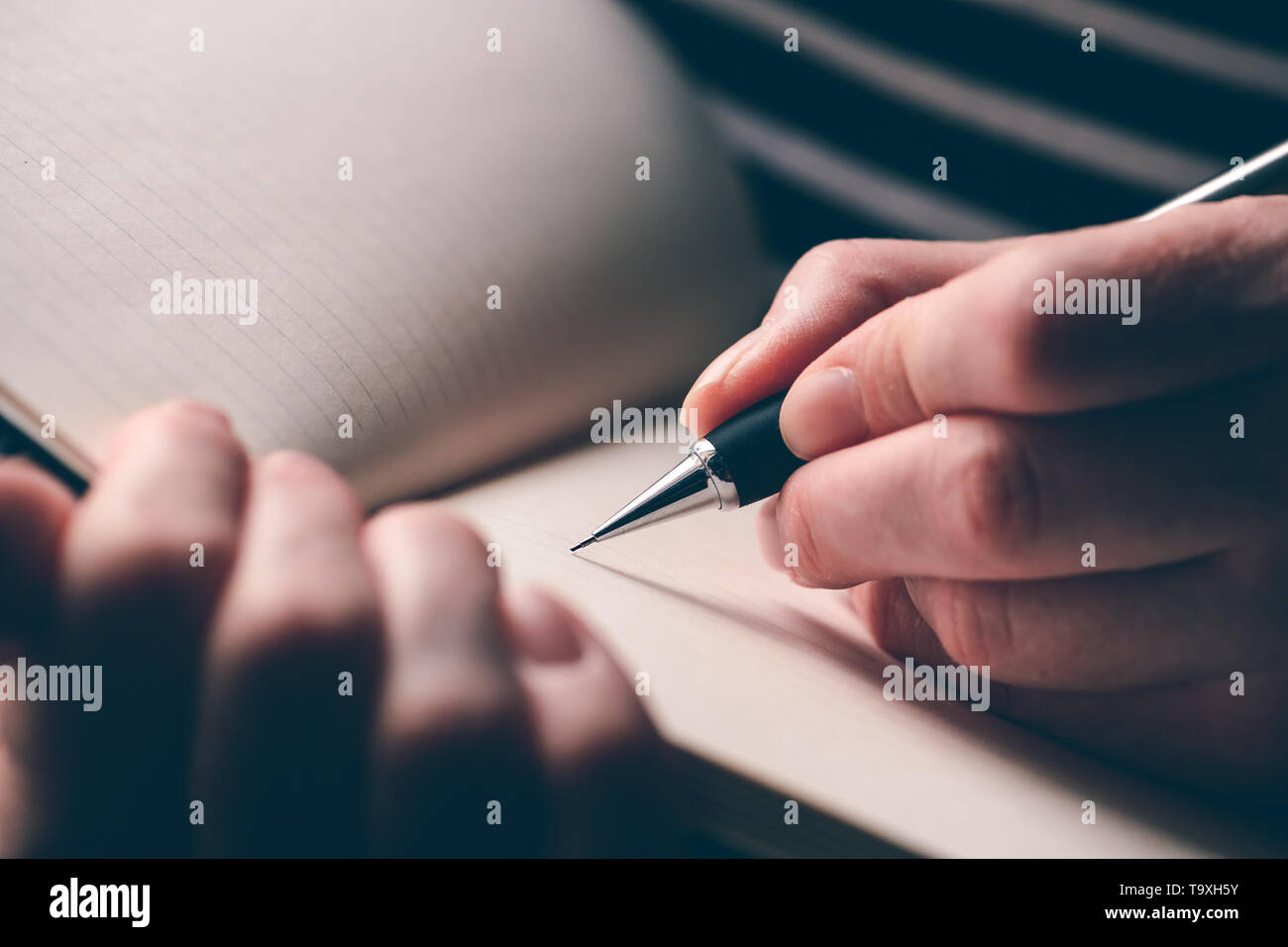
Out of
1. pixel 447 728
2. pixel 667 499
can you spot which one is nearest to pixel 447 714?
pixel 447 728

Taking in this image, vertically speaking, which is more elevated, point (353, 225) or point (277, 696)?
point (353, 225)

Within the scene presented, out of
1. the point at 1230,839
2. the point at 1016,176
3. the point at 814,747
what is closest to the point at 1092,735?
the point at 1230,839

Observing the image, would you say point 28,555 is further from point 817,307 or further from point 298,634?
point 817,307

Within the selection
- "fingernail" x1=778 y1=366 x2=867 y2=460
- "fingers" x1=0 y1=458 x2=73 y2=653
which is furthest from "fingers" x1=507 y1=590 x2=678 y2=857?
"fingernail" x1=778 y1=366 x2=867 y2=460

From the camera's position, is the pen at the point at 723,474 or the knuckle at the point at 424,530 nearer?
the knuckle at the point at 424,530

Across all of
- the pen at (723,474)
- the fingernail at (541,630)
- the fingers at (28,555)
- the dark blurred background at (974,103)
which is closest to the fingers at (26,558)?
the fingers at (28,555)

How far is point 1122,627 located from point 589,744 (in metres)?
0.28

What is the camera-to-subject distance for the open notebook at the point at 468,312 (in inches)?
13.6

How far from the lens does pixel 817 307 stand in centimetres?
53

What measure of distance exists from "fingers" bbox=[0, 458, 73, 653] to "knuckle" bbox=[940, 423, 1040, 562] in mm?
325

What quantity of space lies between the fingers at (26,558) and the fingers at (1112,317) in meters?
0.32

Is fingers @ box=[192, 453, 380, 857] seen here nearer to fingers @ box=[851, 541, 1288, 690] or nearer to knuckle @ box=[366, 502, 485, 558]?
knuckle @ box=[366, 502, 485, 558]

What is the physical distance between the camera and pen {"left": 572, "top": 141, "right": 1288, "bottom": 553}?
1.53 feet

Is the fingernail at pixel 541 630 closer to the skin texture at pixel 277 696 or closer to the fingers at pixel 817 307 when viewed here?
the skin texture at pixel 277 696
